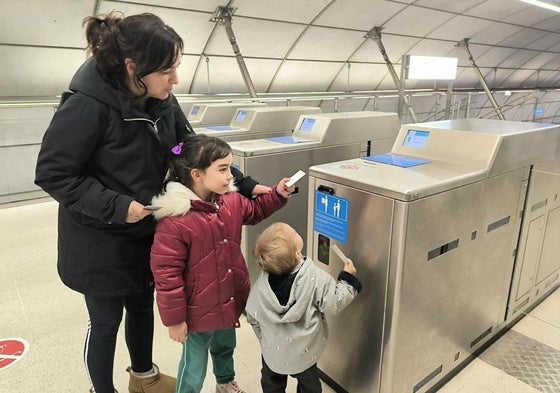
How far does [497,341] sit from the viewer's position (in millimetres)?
1971

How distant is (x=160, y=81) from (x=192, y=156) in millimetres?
243

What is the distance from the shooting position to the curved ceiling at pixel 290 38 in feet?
13.1

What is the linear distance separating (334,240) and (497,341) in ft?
3.85

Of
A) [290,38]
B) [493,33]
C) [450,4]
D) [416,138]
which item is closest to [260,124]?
[416,138]

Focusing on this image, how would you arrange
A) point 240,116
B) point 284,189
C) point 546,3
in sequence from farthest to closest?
1. point 546,3
2. point 240,116
3. point 284,189

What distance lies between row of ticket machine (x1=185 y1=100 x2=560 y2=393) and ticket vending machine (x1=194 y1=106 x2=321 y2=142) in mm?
760

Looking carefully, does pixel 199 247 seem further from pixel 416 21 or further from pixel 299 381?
pixel 416 21

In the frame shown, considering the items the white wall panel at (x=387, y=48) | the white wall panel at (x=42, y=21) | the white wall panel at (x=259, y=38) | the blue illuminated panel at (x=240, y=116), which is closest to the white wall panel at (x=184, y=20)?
the white wall panel at (x=259, y=38)

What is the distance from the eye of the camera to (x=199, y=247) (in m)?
1.21

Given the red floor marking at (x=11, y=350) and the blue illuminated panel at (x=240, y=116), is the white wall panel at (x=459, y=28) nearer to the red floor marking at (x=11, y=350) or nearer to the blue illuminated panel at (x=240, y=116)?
the blue illuminated panel at (x=240, y=116)

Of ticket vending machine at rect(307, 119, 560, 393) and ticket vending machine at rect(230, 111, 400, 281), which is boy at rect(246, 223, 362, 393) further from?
ticket vending machine at rect(230, 111, 400, 281)

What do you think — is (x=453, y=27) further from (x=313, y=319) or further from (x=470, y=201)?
(x=313, y=319)

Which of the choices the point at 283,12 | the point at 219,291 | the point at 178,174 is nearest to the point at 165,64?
the point at 178,174

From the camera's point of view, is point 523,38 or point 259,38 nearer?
point 259,38
